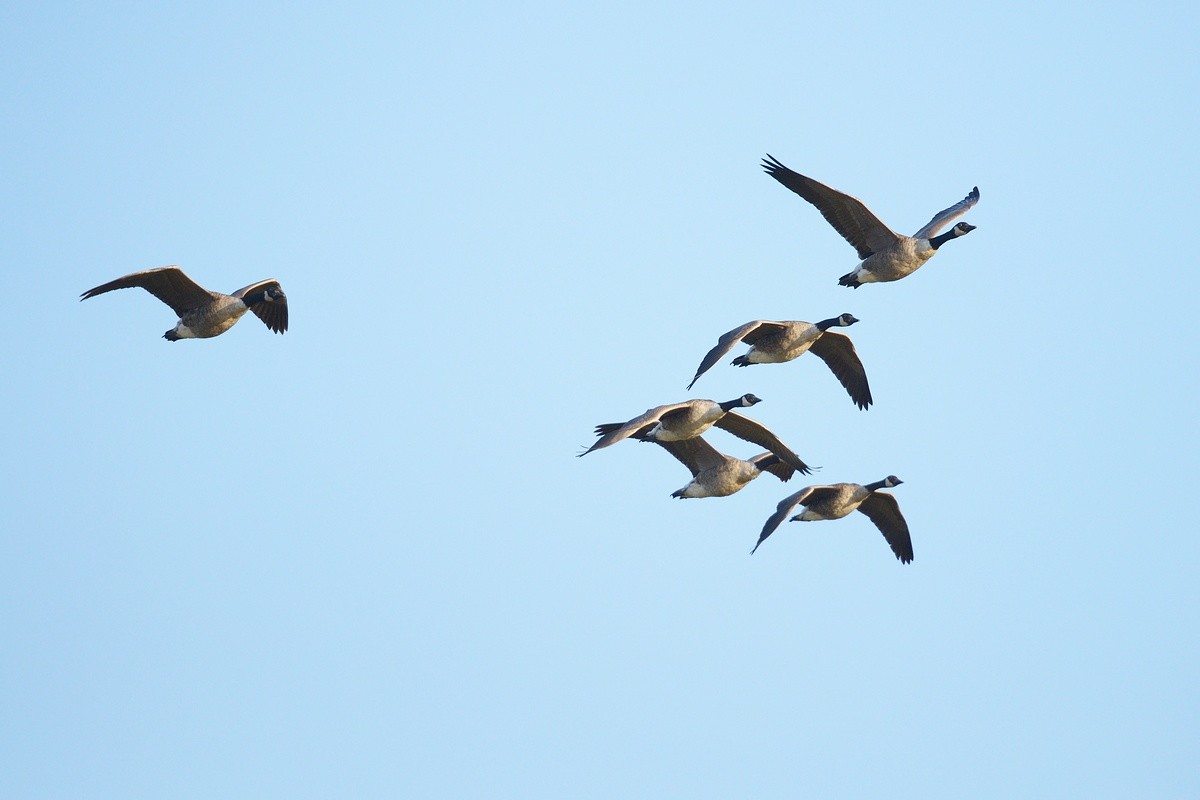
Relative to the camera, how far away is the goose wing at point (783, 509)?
20800 mm

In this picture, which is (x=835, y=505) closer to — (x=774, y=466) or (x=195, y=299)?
(x=774, y=466)

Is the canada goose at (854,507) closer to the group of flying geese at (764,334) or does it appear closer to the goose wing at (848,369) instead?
the group of flying geese at (764,334)

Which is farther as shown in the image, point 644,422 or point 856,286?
point 856,286

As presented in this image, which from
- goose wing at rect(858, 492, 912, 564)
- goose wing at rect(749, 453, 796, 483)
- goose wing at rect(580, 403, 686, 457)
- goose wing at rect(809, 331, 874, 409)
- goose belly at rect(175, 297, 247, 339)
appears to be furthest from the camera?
goose wing at rect(809, 331, 874, 409)

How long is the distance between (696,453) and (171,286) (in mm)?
7925

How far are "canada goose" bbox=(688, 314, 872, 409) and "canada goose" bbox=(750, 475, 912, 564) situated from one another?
165 cm

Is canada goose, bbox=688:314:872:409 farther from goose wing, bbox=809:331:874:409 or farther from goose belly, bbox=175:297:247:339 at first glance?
goose belly, bbox=175:297:247:339

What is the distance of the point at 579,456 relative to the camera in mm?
19141

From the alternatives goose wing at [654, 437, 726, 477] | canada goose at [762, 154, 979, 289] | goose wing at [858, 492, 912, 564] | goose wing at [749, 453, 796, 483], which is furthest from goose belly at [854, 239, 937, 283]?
goose wing at [858, 492, 912, 564]

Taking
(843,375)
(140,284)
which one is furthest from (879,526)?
(140,284)

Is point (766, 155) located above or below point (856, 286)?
above

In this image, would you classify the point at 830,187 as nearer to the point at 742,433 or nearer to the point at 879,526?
the point at 742,433

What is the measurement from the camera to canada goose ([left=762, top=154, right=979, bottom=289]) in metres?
21.9

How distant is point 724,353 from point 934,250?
4.26 m
